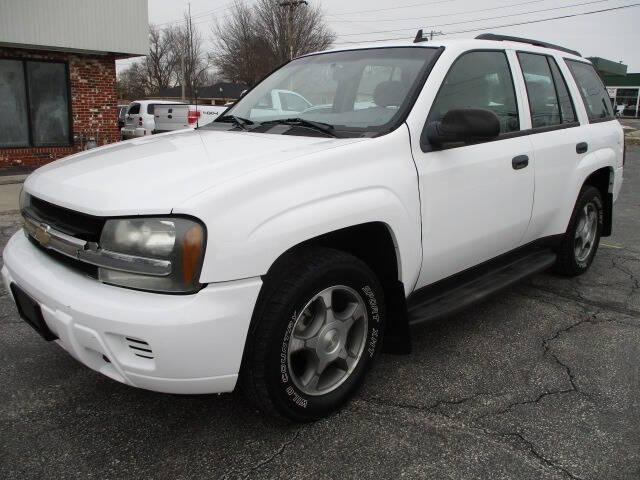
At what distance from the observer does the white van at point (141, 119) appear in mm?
17922

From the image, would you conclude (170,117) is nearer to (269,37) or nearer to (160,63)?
(269,37)

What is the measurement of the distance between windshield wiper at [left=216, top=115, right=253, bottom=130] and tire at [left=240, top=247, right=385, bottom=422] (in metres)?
1.23

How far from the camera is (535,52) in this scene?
3.87 m

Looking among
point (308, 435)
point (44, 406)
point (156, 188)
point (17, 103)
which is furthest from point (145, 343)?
point (17, 103)

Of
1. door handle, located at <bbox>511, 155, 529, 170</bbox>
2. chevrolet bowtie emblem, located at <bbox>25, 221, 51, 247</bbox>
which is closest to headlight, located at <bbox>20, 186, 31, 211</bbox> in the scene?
chevrolet bowtie emblem, located at <bbox>25, 221, 51, 247</bbox>

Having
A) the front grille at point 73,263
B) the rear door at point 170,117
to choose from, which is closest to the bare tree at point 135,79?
the rear door at point 170,117

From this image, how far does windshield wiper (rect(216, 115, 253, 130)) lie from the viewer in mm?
3309

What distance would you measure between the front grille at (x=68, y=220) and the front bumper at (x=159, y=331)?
0.19 m

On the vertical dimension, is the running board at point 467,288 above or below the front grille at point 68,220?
below

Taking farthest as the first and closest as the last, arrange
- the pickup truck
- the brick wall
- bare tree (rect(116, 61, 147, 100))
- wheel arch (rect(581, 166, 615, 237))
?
bare tree (rect(116, 61, 147, 100))
the pickup truck
the brick wall
wheel arch (rect(581, 166, 615, 237))

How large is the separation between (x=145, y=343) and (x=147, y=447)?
2.10 feet

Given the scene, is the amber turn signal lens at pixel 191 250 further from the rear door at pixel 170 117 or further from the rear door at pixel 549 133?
the rear door at pixel 170 117

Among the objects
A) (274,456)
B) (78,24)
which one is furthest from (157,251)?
(78,24)

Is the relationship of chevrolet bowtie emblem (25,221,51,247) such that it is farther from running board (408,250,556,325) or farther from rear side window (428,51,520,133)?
rear side window (428,51,520,133)
